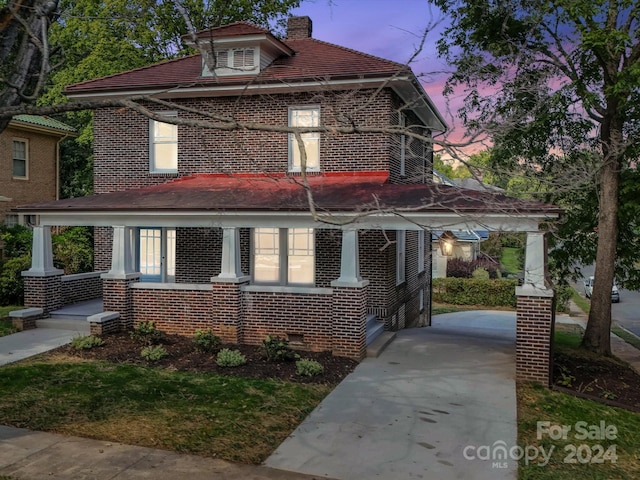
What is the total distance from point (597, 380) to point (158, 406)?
8.25 metres

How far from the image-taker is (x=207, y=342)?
447 inches

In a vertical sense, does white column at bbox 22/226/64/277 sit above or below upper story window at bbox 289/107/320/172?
below

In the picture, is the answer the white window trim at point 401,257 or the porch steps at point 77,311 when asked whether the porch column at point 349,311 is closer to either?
the white window trim at point 401,257

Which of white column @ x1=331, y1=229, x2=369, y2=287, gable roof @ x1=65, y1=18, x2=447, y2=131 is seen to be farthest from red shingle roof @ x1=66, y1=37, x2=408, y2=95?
white column @ x1=331, y1=229, x2=369, y2=287

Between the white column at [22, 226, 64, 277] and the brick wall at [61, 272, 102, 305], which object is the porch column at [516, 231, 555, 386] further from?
the brick wall at [61, 272, 102, 305]

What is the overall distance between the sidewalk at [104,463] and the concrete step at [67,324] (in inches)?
248

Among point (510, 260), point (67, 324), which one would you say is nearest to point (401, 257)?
point (67, 324)

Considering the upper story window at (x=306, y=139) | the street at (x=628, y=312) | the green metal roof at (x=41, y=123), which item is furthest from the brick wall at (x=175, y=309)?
the street at (x=628, y=312)

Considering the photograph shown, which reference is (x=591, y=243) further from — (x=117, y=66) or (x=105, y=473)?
(x=117, y=66)

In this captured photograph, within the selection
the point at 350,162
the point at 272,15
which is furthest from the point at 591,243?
the point at 272,15

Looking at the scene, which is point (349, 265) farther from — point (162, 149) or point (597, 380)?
point (162, 149)

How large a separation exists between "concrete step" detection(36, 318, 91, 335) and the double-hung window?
417cm

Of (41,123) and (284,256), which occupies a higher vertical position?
(41,123)

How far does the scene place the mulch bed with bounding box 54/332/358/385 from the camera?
33.3ft
